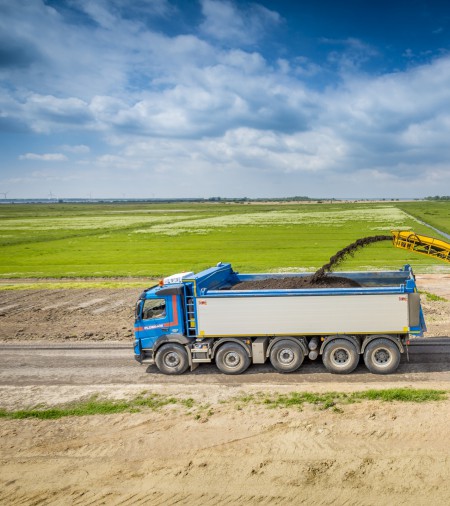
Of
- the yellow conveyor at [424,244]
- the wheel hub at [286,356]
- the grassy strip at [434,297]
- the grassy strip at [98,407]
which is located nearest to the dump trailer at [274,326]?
the wheel hub at [286,356]

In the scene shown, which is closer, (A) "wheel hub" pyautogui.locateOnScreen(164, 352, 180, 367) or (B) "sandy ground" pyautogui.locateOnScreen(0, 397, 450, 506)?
(B) "sandy ground" pyautogui.locateOnScreen(0, 397, 450, 506)

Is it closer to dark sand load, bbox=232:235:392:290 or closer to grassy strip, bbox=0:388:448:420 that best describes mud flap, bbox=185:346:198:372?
grassy strip, bbox=0:388:448:420

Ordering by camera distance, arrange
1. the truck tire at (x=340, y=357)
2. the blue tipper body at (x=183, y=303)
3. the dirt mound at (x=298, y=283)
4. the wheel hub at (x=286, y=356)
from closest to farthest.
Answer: the blue tipper body at (x=183, y=303)
the truck tire at (x=340, y=357)
the wheel hub at (x=286, y=356)
the dirt mound at (x=298, y=283)

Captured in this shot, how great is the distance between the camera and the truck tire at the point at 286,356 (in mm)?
15148

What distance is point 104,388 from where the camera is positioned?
14570 millimetres

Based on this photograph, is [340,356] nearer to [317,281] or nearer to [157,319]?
[317,281]

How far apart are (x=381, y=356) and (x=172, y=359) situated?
23.6ft

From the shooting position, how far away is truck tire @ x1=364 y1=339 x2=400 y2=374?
14.8m

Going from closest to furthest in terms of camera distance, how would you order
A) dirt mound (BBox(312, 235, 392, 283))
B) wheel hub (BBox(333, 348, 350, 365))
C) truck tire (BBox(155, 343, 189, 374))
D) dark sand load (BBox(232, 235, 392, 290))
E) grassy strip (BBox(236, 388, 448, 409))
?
grassy strip (BBox(236, 388, 448, 409)), wheel hub (BBox(333, 348, 350, 365)), truck tire (BBox(155, 343, 189, 374)), dark sand load (BBox(232, 235, 392, 290)), dirt mound (BBox(312, 235, 392, 283))

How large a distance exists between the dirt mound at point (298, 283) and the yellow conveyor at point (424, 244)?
238 centimetres

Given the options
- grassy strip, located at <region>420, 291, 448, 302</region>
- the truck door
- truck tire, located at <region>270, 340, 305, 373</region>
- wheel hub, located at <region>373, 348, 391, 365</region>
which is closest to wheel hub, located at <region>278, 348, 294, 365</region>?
truck tire, located at <region>270, 340, 305, 373</region>

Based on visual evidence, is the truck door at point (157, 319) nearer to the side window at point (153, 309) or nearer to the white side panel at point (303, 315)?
the side window at point (153, 309)

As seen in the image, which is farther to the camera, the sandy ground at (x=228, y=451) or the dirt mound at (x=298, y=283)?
the dirt mound at (x=298, y=283)

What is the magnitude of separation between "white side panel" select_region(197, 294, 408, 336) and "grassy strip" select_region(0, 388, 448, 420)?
2.28 metres
